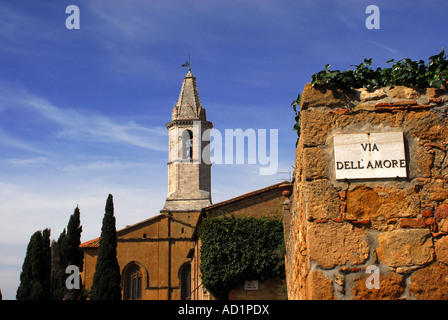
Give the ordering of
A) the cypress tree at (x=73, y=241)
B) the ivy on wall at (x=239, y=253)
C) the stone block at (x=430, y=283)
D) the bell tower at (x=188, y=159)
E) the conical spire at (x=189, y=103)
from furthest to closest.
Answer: the conical spire at (x=189, y=103)
the bell tower at (x=188, y=159)
the cypress tree at (x=73, y=241)
the ivy on wall at (x=239, y=253)
the stone block at (x=430, y=283)

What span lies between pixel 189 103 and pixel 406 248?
45175 millimetres

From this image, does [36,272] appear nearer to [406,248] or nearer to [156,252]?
[156,252]

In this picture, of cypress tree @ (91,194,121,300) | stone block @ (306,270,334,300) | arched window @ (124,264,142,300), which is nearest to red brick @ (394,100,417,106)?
stone block @ (306,270,334,300)

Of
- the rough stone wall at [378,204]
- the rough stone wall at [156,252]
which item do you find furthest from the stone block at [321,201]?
the rough stone wall at [156,252]

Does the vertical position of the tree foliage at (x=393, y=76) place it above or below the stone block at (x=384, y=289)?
above

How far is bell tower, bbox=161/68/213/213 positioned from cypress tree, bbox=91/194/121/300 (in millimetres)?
8122

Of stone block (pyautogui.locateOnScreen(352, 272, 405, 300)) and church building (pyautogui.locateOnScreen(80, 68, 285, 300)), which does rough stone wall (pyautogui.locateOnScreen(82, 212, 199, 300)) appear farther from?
stone block (pyautogui.locateOnScreen(352, 272, 405, 300))

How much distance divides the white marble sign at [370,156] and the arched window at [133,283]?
40.4 metres

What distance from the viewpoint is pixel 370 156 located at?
3.88 meters

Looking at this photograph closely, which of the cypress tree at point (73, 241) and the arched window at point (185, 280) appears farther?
the arched window at point (185, 280)

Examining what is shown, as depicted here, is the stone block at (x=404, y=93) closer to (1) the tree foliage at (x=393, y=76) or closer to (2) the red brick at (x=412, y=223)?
(1) the tree foliage at (x=393, y=76)

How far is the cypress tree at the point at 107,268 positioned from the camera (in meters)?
34.6

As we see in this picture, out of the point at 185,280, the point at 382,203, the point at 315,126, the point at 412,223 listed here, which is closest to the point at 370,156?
the point at 382,203

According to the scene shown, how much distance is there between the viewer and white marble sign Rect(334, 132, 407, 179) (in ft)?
12.6
